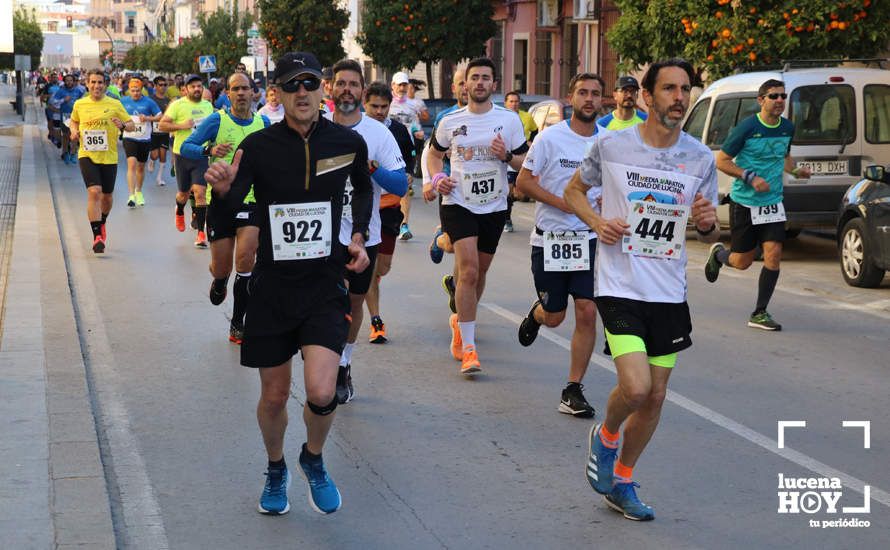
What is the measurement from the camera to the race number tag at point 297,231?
5.59 meters

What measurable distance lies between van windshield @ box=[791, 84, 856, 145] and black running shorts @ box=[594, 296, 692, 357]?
964 centimetres

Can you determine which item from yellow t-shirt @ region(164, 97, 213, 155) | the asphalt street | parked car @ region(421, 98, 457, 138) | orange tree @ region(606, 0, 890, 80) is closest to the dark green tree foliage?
parked car @ region(421, 98, 457, 138)

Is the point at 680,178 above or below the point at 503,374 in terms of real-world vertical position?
above

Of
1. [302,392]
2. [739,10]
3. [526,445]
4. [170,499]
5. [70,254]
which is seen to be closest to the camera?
[170,499]

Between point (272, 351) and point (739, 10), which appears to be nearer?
point (272, 351)

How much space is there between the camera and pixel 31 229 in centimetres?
1628

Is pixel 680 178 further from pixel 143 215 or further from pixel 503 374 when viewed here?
pixel 143 215

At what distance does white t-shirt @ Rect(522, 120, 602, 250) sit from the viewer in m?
7.90

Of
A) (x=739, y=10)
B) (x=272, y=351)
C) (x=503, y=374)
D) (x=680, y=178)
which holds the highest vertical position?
(x=739, y=10)

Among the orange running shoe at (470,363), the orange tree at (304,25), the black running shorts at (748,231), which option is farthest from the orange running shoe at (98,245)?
the orange tree at (304,25)

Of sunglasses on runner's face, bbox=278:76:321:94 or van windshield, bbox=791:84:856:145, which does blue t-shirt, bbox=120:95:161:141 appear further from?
sunglasses on runner's face, bbox=278:76:321:94

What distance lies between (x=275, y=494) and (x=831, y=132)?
34.8ft

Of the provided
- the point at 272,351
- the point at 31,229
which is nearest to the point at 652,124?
the point at 272,351

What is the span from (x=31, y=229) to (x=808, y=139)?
28.3ft
